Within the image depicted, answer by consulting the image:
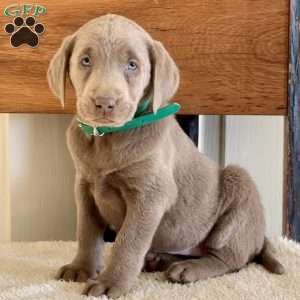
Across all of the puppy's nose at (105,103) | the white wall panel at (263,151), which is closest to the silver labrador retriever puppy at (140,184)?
the puppy's nose at (105,103)

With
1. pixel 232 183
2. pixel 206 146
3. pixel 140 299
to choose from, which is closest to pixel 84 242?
pixel 140 299

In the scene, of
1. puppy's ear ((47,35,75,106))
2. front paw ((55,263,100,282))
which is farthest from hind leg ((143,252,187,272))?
puppy's ear ((47,35,75,106))

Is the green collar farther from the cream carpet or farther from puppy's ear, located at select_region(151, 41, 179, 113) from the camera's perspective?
the cream carpet

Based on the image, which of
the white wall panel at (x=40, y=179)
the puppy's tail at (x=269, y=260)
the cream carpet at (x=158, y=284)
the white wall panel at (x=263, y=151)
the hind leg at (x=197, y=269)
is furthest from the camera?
the white wall panel at (x=263, y=151)

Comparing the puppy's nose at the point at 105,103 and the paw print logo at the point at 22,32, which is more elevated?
the paw print logo at the point at 22,32

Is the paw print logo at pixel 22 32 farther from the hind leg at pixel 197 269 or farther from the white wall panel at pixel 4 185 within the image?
the hind leg at pixel 197 269

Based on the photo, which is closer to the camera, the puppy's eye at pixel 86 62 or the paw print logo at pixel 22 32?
the puppy's eye at pixel 86 62

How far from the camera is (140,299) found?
1275 millimetres

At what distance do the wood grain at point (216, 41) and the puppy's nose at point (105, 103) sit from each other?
1.92ft

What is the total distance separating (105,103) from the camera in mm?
1193

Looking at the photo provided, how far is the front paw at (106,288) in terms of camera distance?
126cm

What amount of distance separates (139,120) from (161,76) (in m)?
0.12

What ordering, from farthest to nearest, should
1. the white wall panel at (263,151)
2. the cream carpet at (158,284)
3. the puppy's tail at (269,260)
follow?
the white wall panel at (263,151) < the puppy's tail at (269,260) < the cream carpet at (158,284)

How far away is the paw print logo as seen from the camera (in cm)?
178
